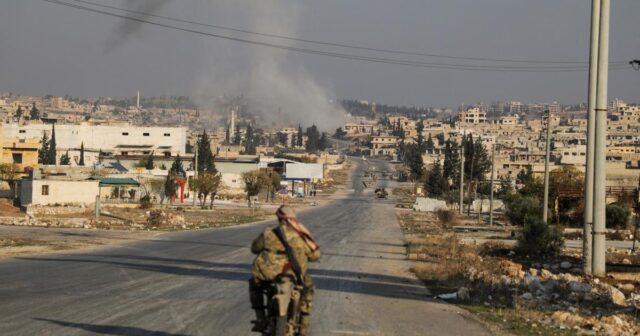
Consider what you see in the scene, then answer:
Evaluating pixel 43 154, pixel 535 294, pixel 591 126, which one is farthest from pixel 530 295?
pixel 43 154

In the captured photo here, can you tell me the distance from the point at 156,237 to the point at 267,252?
101ft

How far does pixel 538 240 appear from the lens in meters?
32.0

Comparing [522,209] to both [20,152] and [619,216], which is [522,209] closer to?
[619,216]

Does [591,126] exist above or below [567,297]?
above

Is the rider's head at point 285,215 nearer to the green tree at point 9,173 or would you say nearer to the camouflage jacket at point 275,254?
the camouflage jacket at point 275,254

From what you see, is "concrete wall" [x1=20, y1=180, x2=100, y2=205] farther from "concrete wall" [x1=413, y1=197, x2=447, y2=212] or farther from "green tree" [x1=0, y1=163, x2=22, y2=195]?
"concrete wall" [x1=413, y1=197, x2=447, y2=212]

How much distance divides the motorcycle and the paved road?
7.54ft

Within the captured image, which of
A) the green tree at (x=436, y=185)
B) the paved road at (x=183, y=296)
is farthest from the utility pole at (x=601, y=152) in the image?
the green tree at (x=436, y=185)

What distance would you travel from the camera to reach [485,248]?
3481 cm

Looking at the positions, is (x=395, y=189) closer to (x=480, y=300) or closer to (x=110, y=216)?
(x=110, y=216)

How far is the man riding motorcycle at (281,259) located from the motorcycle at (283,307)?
65 millimetres

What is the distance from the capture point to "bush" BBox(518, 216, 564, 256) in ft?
105

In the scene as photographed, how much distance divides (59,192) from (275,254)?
5657 cm

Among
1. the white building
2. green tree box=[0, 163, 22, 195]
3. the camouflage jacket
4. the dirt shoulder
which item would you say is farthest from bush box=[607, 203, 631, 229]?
the white building
